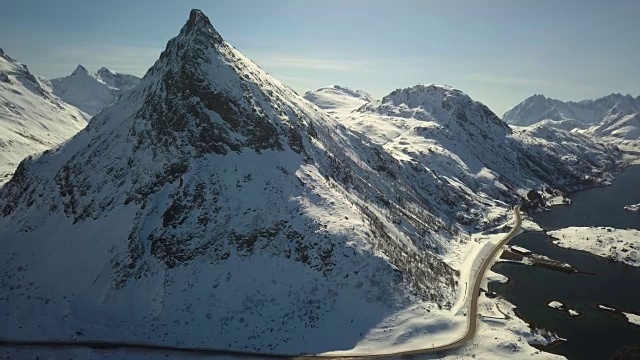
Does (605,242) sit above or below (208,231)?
above

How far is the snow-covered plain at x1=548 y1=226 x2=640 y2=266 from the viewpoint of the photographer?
349 ft

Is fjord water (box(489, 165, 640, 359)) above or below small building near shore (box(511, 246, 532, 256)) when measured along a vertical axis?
below

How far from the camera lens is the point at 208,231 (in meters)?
77.7

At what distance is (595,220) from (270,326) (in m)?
130

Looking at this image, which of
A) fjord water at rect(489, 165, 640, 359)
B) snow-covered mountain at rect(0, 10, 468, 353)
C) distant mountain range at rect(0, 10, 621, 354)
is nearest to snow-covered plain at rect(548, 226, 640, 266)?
fjord water at rect(489, 165, 640, 359)

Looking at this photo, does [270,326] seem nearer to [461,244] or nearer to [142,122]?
[142,122]

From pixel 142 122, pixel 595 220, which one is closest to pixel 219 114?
pixel 142 122

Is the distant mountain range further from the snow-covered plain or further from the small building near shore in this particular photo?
the snow-covered plain

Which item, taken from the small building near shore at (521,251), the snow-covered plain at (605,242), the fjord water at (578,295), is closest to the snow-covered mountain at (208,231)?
the fjord water at (578,295)

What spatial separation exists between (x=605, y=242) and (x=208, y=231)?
3928 inches

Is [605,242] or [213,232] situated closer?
[213,232]

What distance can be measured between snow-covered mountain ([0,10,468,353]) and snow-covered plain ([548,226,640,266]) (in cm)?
3819

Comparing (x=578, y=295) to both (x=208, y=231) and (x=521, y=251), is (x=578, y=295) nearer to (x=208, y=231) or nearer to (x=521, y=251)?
(x=521, y=251)

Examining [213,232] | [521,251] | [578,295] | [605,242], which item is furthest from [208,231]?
[605,242]
